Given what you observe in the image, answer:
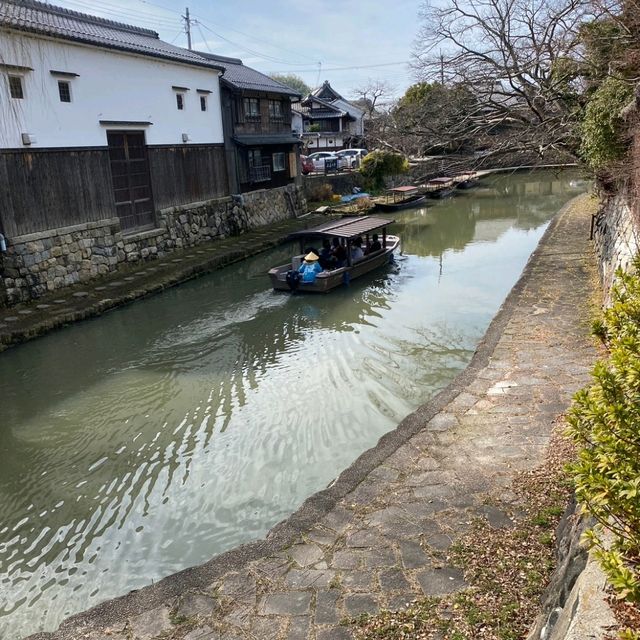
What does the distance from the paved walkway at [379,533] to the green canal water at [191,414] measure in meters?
0.97

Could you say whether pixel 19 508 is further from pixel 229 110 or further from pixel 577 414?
pixel 229 110

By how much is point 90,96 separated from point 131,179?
2833 mm

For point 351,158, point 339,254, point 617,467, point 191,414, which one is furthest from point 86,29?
point 351,158

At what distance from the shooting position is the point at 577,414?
10.6 ft

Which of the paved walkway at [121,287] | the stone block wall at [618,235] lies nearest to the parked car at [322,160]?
the paved walkway at [121,287]

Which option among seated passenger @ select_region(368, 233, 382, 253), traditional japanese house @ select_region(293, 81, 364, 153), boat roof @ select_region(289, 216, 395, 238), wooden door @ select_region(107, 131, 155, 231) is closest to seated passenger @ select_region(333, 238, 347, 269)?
boat roof @ select_region(289, 216, 395, 238)

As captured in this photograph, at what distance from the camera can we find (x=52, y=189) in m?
14.4

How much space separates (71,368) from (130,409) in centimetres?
247

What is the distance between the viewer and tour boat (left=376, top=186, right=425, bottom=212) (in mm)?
30438

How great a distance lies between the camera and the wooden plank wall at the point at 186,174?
1877 centimetres

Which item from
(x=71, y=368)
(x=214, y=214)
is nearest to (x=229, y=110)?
(x=214, y=214)

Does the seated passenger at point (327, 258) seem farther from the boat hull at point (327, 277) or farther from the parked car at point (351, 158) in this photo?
Result: the parked car at point (351, 158)

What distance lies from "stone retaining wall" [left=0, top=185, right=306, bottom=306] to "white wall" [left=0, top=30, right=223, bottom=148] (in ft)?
7.63

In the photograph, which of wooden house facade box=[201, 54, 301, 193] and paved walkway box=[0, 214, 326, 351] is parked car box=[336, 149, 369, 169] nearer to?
wooden house facade box=[201, 54, 301, 193]
